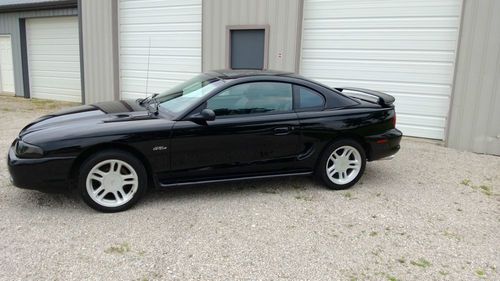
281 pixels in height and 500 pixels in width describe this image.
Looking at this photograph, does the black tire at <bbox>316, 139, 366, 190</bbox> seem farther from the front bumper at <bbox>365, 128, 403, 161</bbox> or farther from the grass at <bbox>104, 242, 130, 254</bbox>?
the grass at <bbox>104, 242, 130, 254</bbox>

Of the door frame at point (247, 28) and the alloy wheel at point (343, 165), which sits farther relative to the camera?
the door frame at point (247, 28)

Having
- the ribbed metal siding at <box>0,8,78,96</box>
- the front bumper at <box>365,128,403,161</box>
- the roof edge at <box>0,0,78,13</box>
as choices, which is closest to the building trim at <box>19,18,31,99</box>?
the ribbed metal siding at <box>0,8,78,96</box>

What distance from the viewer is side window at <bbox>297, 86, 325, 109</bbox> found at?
16.0ft

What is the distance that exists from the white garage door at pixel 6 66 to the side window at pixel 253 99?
13018 millimetres

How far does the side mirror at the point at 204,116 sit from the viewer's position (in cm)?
423

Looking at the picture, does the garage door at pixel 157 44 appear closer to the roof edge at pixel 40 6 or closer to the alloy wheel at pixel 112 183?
the roof edge at pixel 40 6

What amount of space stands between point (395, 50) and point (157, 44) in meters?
5.91

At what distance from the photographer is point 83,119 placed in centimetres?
437

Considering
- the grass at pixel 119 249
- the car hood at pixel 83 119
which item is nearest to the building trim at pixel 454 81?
the car hood at pixel 83 119

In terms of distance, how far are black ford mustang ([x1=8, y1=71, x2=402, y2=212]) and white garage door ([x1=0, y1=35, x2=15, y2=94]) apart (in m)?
11.8

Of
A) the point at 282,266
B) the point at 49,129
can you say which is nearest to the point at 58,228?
the point at 49,129

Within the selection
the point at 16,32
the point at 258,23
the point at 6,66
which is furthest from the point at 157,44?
the point at 6,66

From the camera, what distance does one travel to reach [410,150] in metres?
7.12

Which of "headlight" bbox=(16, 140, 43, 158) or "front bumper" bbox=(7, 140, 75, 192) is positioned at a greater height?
"headlight" bbox=(16, 140, 43, 158)
